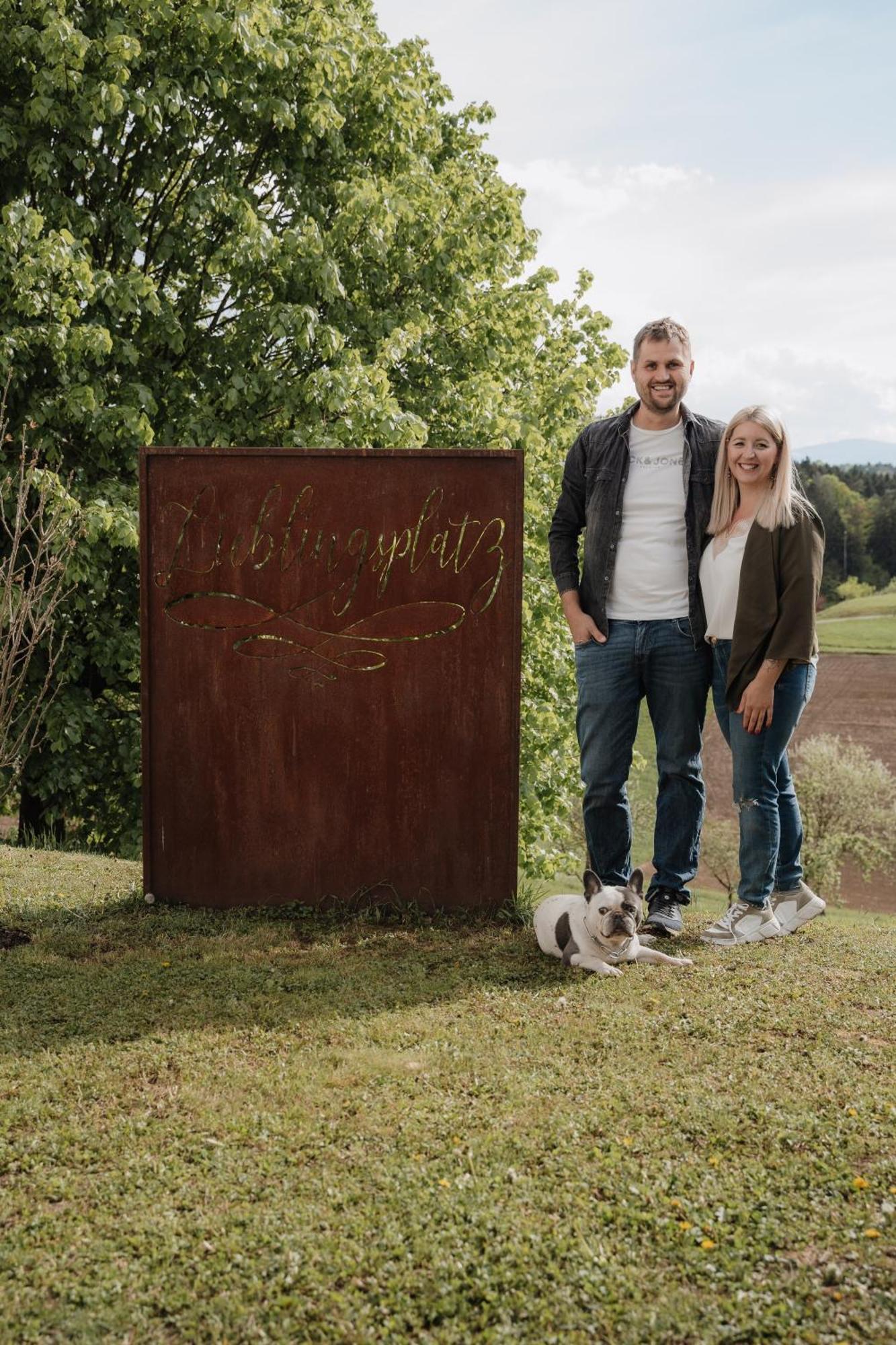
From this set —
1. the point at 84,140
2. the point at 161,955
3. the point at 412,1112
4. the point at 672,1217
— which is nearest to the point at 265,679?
the point at 161,955

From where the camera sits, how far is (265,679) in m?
6.21

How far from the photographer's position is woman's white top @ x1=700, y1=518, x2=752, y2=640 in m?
5.26

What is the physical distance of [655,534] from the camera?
17.8ft

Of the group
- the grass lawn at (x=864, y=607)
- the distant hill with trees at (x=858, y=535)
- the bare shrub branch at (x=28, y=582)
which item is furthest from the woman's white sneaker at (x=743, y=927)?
the distant hill with trees at (x=858, y=535)

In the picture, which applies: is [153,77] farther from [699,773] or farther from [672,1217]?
[672,1217]

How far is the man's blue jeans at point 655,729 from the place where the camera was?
5.48 m

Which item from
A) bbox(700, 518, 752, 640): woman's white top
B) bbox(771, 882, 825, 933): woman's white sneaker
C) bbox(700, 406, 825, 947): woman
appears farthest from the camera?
bbox(771, 882, 825, 933): woman's white sneaker

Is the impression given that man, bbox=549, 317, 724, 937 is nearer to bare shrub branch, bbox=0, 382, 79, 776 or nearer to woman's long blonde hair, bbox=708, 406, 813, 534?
woman's long blonde hair, bbox=708, 406, 813, 534

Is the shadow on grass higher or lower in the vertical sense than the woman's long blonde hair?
lower

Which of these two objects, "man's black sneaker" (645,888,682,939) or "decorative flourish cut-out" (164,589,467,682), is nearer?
"man's black sneaker" (645,888,682,939)

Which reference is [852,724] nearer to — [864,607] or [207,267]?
[864,607]

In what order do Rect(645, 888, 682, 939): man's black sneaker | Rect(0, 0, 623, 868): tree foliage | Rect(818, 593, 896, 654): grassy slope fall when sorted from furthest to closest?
Rect(818, 593, 896, 654): grassy slope, Rect(0, 0, 623, 868): tree foliage, Rect(645, 888, 682, 939): man's black sneaker

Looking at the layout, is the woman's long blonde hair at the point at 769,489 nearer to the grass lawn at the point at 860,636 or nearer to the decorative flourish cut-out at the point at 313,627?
the decorative flourish cut-out at the point at 313,627

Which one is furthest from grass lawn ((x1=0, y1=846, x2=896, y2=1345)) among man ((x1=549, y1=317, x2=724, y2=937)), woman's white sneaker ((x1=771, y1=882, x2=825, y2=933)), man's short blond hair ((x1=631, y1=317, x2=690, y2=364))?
man's short blond hair ((x1=631, y1=317, x2=690, y2=364))
